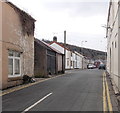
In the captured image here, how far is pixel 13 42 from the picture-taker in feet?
59.1

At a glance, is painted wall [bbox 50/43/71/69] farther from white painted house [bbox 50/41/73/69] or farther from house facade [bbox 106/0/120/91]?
house facade [bbox 106/0/120/91]

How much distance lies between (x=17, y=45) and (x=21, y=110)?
1031cm

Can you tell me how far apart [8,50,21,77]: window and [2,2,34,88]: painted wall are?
13.4 inches

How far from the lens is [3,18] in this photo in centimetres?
1625

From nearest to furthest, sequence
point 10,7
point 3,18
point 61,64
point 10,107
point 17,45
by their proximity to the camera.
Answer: point 10,107 < point 3,18 < point 10,7 < point 17,45 < point 61,64

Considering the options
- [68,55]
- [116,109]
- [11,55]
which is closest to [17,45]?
[11,55]

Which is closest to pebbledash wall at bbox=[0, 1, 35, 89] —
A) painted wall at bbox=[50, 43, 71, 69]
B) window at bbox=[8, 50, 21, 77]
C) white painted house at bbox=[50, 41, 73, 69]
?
window at bbox=[8, 50, 21, 77]

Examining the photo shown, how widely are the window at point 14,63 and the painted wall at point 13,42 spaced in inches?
13.4

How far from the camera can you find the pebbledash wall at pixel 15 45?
16250 millimetres

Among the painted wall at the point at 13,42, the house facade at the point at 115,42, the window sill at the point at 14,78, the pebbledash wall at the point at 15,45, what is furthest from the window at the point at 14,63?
the house facade at the point at 115,42

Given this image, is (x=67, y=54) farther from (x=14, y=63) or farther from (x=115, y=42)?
(x=14, y=63)

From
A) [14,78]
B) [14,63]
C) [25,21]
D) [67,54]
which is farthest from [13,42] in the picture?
[67,54]

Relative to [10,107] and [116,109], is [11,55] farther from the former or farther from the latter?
[116,109]

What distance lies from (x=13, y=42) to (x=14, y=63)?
5.22 feet
